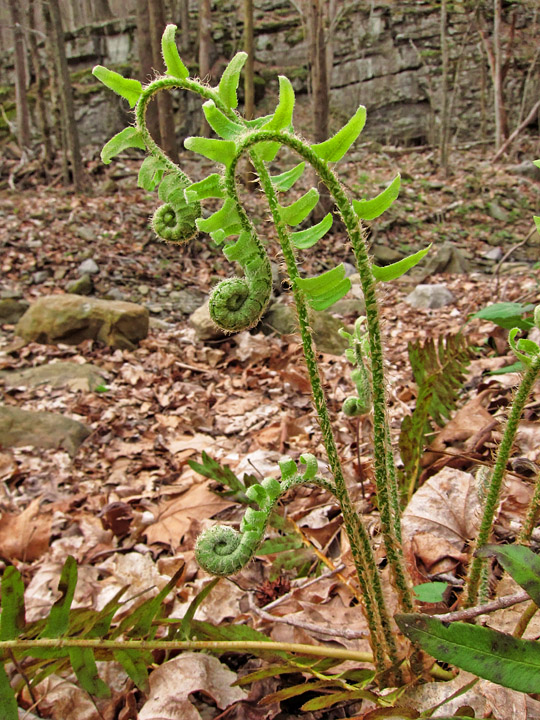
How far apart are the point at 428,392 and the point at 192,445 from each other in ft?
6.57

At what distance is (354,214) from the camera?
776 millimetres

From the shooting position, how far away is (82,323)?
5461 mm

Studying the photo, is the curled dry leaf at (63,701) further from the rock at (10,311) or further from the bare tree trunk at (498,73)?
the bare tree trunk at (498,73)

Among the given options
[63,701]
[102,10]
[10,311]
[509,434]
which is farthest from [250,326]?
[102,10]

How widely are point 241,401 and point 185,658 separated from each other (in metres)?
2.66

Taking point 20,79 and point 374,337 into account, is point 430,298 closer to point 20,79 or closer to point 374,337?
point 374,337

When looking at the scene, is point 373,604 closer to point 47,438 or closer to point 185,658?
point 185,658

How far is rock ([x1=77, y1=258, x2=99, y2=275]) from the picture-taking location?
738cm

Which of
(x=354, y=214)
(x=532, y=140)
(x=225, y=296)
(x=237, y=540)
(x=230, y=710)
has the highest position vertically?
(x=532, y=140)

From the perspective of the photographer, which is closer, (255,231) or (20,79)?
(255,231)

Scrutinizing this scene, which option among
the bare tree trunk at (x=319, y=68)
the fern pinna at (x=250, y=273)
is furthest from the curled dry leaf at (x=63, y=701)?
the bare tree trunk at (x=319, y=68)

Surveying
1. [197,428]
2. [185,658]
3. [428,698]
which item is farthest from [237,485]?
[197,428]

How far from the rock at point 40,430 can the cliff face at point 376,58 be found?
51.5 feet

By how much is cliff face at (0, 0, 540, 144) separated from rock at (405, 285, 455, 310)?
12168 mm
